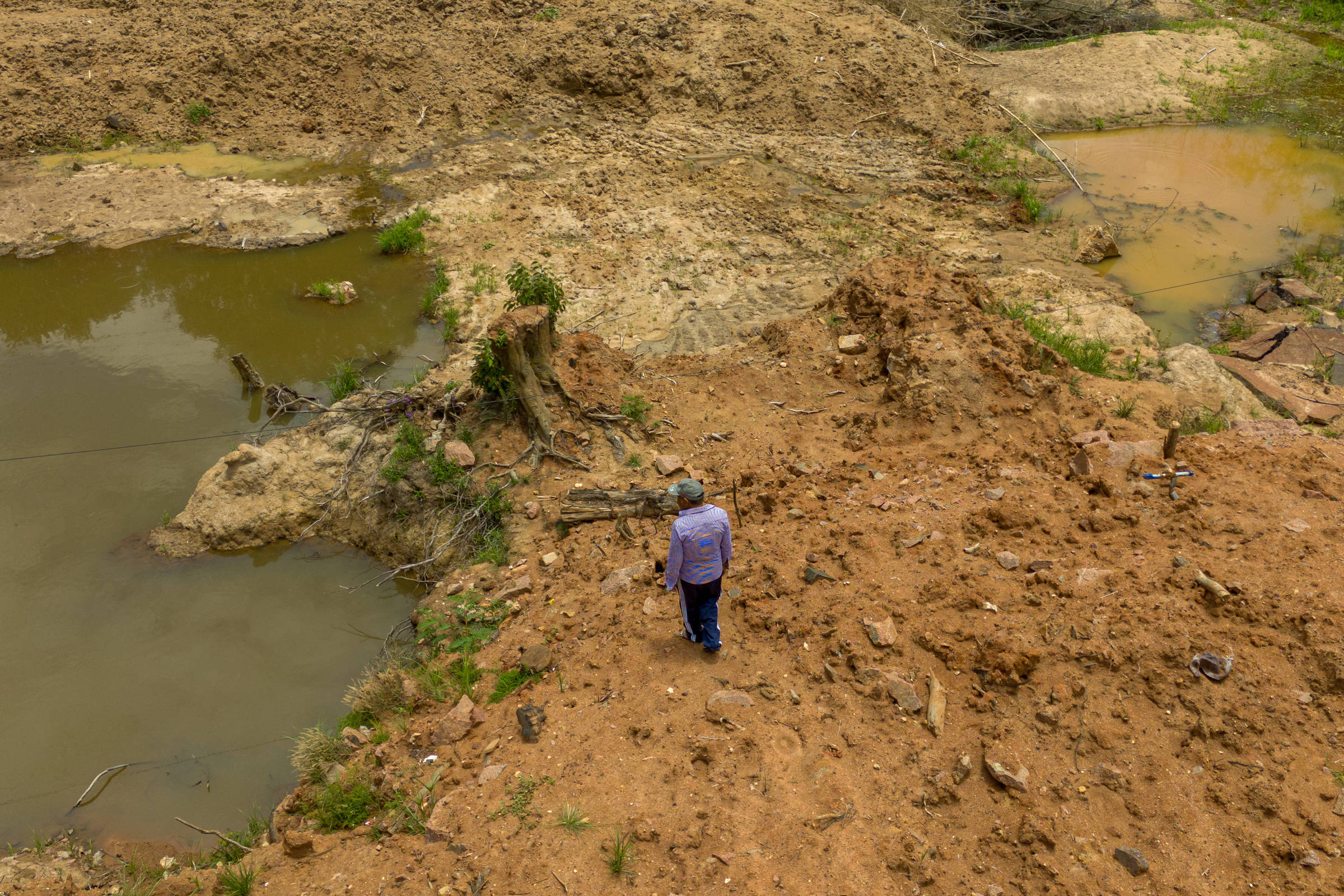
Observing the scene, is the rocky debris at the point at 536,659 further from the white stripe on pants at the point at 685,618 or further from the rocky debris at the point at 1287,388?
the rocky debris at the point at 1287,388

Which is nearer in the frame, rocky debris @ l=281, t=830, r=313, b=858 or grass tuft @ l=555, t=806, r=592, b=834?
grass tuft @ l=555, t=806, r=592, b=834

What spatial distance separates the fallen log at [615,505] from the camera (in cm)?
649

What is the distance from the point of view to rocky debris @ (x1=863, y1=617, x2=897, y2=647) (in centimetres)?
481

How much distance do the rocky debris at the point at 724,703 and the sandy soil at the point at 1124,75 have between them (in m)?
13.6

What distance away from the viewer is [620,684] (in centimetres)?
498

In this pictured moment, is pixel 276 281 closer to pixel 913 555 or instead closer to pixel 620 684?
pixel 620 684

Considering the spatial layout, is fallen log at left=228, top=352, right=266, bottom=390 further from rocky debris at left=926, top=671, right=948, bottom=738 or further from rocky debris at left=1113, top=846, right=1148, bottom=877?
rocky debris at left=1113, top=846, right=1148, bottom=877

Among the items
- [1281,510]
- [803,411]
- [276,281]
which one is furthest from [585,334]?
[1281,510]

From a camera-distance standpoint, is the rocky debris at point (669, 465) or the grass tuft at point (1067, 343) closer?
the rocky debris at point (669, 465)

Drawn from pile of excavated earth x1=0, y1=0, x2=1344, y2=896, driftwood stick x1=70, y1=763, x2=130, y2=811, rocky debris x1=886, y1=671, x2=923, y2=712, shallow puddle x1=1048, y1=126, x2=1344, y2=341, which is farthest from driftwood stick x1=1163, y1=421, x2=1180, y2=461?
driftwood stick x1=70, y1=763, x2=130, y2=811

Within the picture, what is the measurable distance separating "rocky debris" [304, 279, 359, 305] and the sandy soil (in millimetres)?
11979

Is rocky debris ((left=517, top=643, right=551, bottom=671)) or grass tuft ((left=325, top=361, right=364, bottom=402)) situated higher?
grass tuft ((left=325, top=361, right=364, bottom=402))

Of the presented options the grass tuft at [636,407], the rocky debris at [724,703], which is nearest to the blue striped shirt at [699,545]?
the rocky debris at [724,703]

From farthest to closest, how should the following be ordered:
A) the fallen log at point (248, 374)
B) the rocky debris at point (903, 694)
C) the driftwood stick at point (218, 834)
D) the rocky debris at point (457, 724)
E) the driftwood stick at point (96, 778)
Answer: the fallen log at point (248, 374) → the driftwood stick at point (96, 778) → the rocky debris at point (457, 724) → the driftwood stick at point (218, 834) → the rocky debris at point (903, 694)
